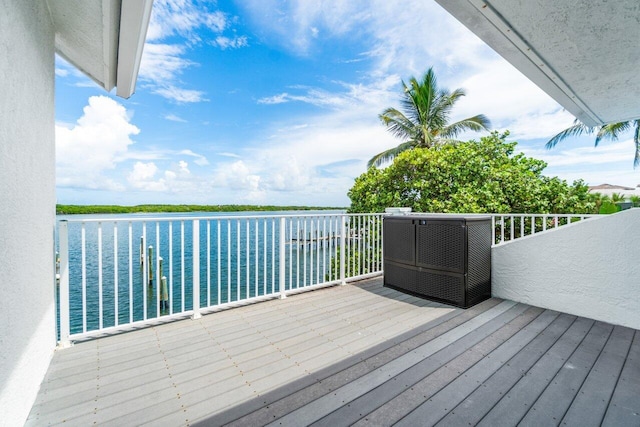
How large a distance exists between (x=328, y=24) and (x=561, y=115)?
10.0m

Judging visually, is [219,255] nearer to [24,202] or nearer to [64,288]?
[64,288]

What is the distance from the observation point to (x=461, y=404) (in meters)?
1.72

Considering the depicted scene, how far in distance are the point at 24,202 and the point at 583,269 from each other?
489 centimetres

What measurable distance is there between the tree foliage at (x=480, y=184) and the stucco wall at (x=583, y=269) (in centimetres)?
279

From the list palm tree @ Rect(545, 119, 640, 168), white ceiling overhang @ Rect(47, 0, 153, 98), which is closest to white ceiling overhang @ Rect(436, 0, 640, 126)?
white ceiling overhang @ Rect(47, 0, 153, 98)

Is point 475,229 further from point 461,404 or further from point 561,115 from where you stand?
point 561,115

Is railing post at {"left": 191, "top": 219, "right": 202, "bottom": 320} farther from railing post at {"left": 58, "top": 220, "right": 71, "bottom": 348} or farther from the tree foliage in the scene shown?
the tree foliage

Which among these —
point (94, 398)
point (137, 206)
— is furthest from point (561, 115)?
point (137, 206)

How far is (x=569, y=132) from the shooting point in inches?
508

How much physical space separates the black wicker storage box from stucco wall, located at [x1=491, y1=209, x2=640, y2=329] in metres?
0.35

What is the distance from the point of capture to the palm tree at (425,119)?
1143cm

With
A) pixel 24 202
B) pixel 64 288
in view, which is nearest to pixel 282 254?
pixel 64 288

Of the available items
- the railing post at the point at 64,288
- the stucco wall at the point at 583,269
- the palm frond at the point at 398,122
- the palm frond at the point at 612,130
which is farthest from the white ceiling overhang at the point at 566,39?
the palm frond at the point at 612,130

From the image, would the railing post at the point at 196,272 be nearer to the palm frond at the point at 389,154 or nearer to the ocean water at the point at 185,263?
the ocean water at the point at 185,263
